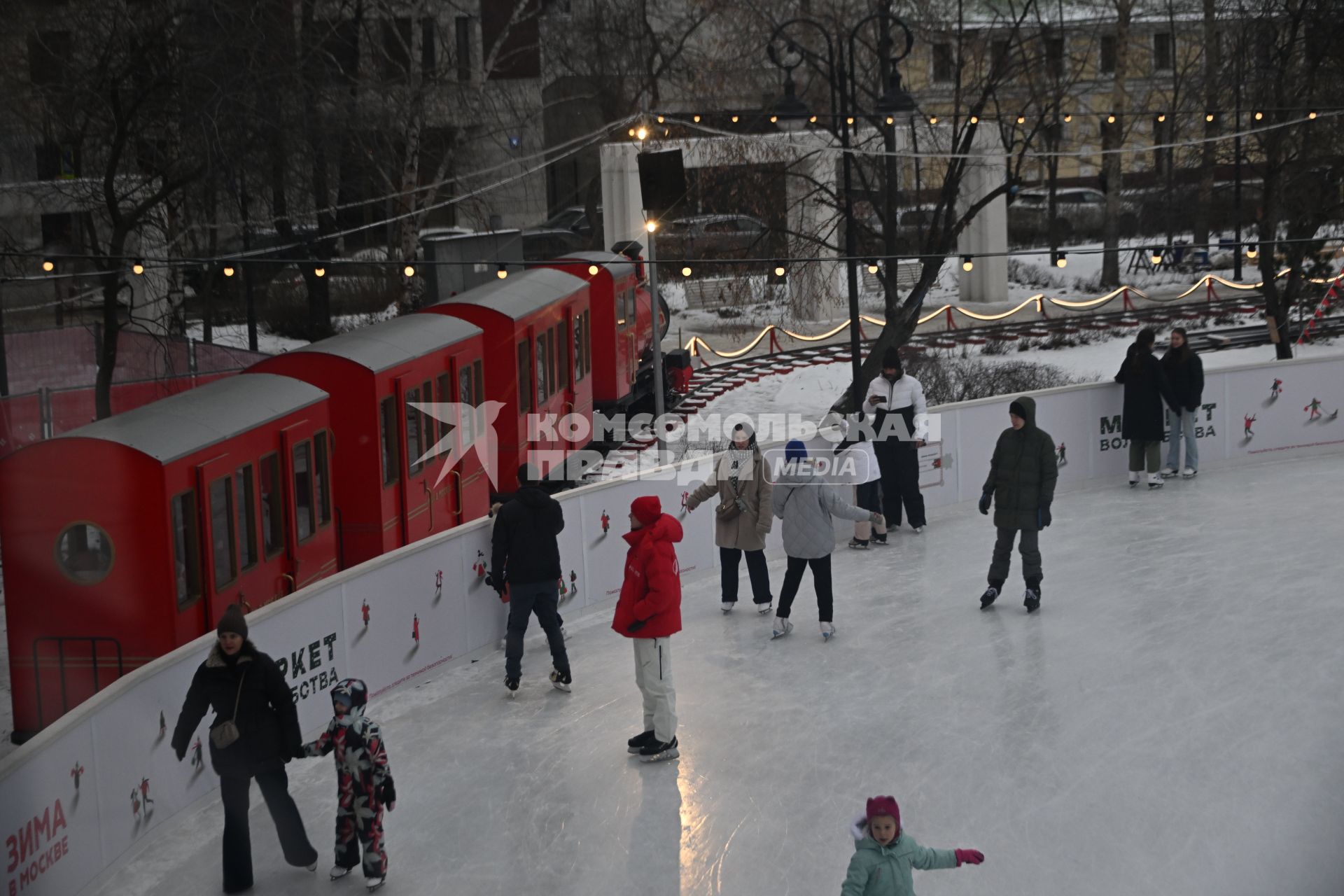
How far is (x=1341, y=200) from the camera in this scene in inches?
1089

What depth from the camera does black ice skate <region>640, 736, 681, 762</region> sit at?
8.66 m

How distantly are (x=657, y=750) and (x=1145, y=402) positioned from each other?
8.18 meters

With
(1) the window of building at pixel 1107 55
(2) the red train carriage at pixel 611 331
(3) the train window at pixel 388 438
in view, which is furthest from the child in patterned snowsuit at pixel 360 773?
(1) the window of building at pixel 1107 55

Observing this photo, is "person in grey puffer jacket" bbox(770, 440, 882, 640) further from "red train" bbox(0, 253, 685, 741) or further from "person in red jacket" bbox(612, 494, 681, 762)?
"red train" bbox(0, 253, 685, 741)

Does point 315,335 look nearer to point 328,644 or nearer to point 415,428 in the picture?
point 415,428

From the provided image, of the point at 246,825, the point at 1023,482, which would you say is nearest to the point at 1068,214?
the point at 1023,482

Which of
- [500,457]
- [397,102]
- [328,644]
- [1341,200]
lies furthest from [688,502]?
[1341,200]

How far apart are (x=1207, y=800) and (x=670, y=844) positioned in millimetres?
2826

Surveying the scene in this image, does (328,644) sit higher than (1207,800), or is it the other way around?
(328,644)

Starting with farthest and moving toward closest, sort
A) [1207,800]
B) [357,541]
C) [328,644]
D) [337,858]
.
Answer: [357,541], [328,644], [1207,800], [337,858]

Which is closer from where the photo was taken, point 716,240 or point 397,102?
point 397,102

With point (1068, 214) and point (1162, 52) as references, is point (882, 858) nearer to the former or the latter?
point (1068, 214)

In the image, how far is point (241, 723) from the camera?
693cm

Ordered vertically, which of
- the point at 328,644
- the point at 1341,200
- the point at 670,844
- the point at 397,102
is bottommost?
the point at 670,844
